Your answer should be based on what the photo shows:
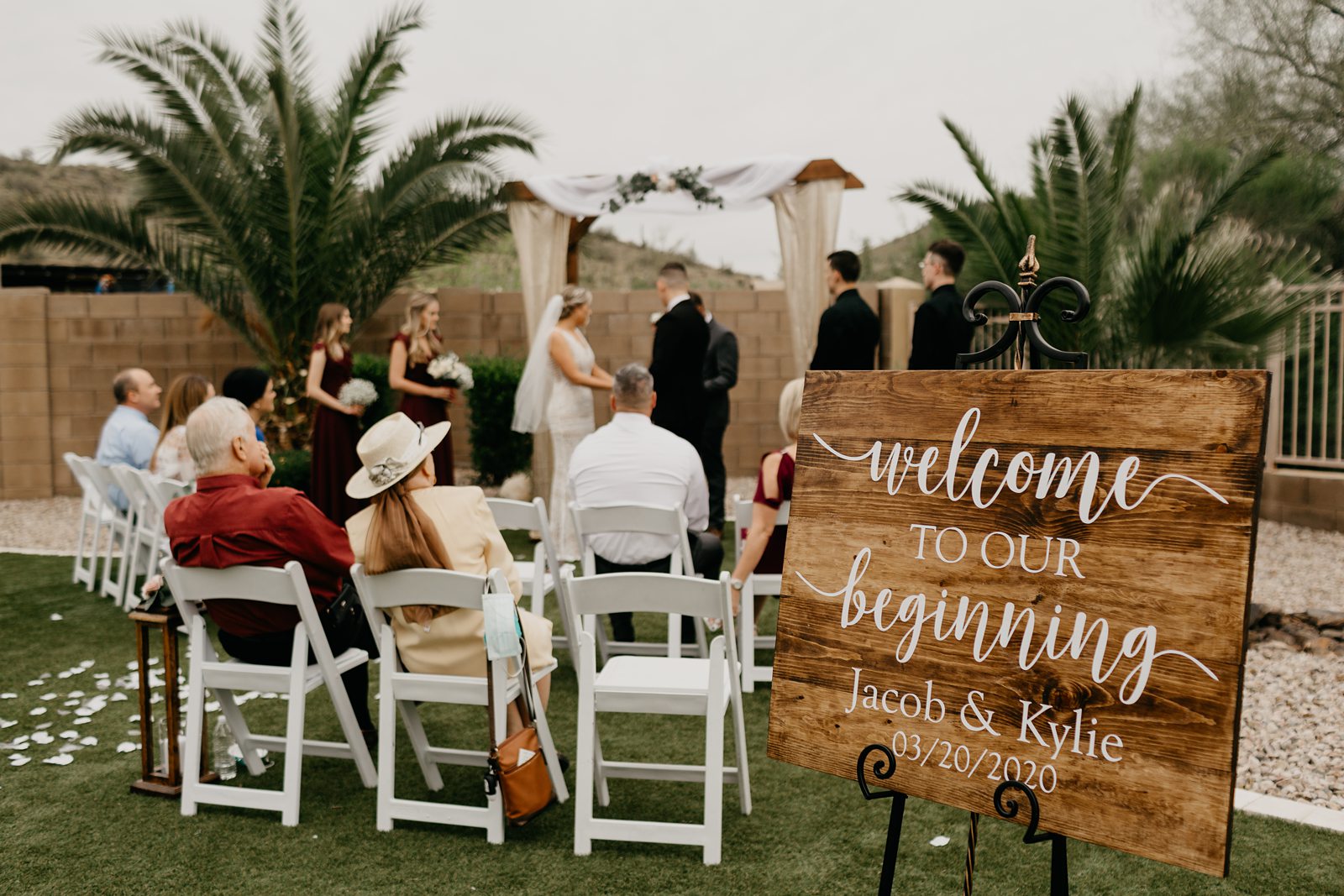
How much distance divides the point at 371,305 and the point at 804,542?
8992 millimetres

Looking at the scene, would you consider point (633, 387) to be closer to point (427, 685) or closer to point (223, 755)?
point (427, 685)

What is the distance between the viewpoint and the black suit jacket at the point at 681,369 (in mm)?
7383

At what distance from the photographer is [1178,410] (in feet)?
6.13

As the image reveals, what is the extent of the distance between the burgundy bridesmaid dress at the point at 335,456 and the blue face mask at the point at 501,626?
472 centimetres

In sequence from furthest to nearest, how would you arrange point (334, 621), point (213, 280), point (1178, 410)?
1. point (213, 280)
2. point (334, 621)
3. point (1178, 410)

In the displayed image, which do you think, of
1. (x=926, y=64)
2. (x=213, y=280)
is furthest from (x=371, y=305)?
(x=926, y=64)

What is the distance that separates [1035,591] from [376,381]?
30.6ft

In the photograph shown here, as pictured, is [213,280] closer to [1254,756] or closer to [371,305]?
[371,305]

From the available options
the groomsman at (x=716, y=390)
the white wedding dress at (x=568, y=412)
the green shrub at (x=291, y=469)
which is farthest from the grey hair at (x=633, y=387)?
the green shrub at (x=291, y=469)

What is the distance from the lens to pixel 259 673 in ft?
11.9

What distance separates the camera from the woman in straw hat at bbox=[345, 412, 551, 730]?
11.2 ft

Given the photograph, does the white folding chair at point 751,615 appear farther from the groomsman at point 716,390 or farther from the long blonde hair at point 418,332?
the long blonde hair at point 418,332

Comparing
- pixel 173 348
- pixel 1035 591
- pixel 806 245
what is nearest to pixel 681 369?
pixel 806 245

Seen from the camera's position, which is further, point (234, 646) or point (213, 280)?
point (213, 280)
